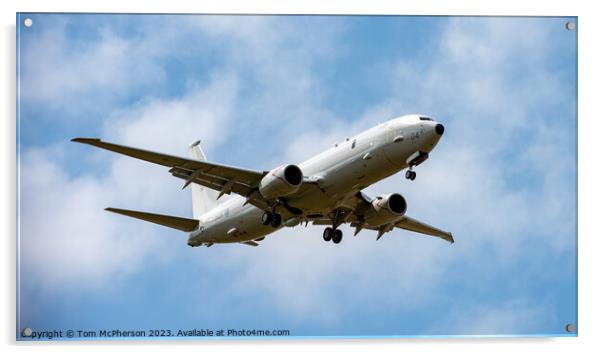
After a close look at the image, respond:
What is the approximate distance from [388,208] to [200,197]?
687 cm

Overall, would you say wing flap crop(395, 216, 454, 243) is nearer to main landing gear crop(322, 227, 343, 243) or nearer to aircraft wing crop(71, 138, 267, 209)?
main landing gear crop(322, 227, 343, 243)

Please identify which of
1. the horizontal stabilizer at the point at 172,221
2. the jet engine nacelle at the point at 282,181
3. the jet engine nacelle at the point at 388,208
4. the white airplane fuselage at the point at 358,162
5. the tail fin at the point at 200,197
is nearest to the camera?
the white airplane fuselage at the point at 358,162

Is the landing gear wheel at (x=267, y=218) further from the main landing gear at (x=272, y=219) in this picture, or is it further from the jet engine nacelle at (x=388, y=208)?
the jet engine nacelle at (x=388, y=208)

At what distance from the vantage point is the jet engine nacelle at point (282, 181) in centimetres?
2262

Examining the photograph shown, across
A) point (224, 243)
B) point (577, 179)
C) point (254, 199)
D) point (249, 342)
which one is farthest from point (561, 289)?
point (224, 243)

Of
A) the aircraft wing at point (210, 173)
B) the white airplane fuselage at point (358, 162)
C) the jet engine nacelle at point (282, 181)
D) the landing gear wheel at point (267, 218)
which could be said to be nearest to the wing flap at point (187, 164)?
the aircraft wing at point (210, 173)

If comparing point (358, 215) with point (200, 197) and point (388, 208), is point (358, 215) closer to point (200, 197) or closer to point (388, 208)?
point (388, 208)

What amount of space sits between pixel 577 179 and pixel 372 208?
22.5ft

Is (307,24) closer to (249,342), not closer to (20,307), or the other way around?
(249,342)

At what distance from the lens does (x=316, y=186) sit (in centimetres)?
2345

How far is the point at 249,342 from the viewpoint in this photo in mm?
18516

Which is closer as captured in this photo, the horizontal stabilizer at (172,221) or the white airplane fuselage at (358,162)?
the white airplane fuselage at (358,162)

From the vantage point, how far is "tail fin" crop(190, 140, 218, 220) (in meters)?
29.0

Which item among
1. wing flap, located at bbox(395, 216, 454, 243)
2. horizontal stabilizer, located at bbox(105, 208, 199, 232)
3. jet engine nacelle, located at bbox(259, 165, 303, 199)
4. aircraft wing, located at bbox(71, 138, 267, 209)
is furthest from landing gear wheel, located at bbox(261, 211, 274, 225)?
wing flap, located at bbox(395, 216, 454, 243)
